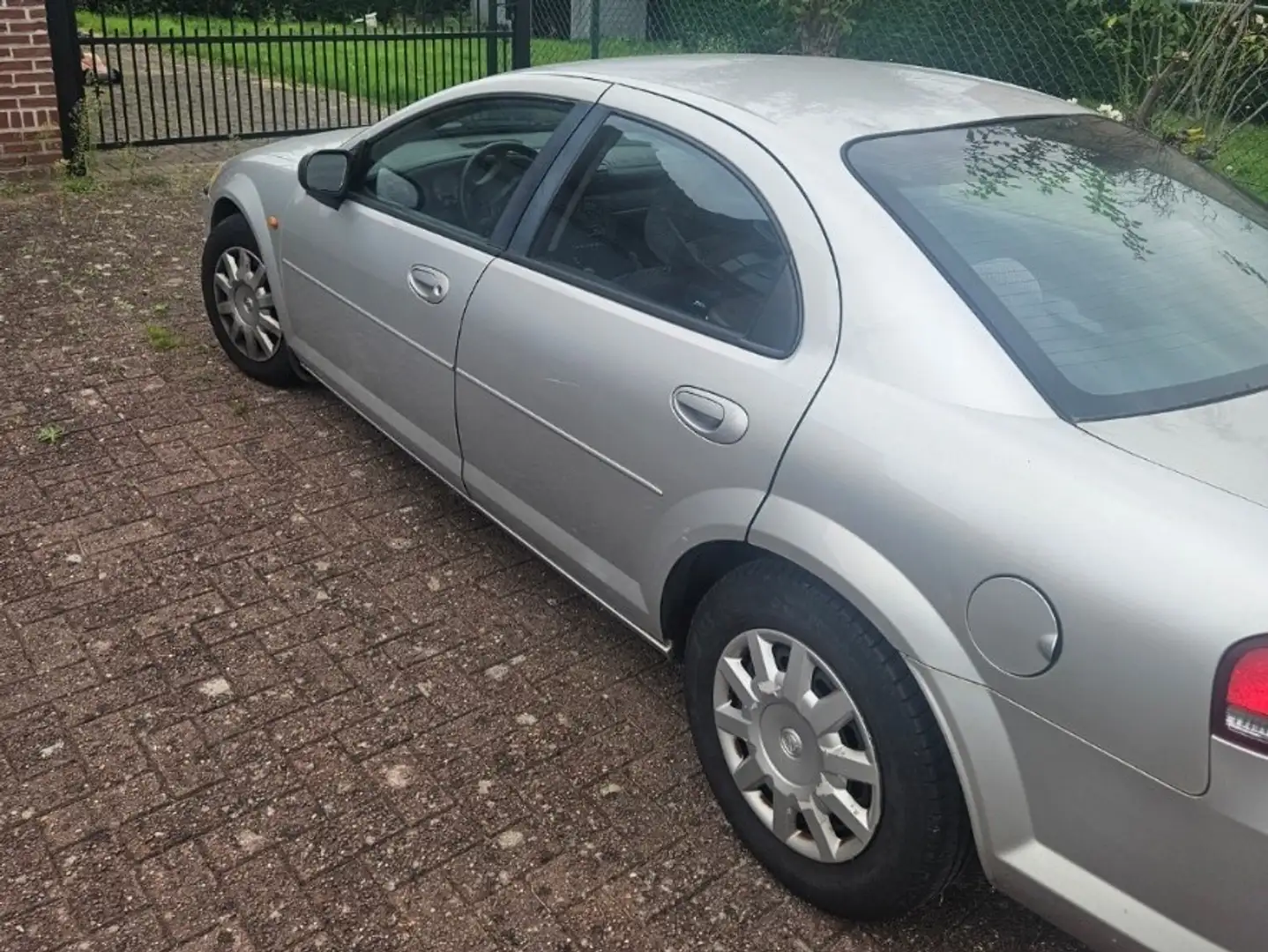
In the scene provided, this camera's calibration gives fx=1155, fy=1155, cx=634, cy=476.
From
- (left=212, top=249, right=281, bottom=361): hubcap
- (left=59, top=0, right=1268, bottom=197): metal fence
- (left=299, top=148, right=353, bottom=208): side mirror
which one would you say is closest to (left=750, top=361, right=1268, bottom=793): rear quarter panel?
(left=299, top=148, right=353, bottom=208): side mirror

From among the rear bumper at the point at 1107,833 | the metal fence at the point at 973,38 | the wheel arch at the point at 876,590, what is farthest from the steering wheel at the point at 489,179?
the metal fence at the point at 973,38

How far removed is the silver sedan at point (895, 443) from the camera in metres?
1.87

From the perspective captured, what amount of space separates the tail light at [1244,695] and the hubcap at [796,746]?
69cm

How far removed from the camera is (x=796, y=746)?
8.00 ft

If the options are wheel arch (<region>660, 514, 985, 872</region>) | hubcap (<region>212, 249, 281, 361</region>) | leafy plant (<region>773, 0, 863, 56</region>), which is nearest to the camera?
wheel arch (<region>660, 514, 985, 872</region>)

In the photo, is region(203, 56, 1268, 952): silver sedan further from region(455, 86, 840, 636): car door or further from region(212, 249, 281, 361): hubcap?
region(212, 249, 281, 361): hubcap

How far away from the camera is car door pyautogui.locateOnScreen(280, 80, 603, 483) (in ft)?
11.1

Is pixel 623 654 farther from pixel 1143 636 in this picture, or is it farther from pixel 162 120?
pixel 162 120

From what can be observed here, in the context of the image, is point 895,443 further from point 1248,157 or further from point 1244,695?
point 1248,157

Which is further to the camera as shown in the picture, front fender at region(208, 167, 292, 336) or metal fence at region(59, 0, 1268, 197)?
metal fence at region(59, 0, 1268, 197)

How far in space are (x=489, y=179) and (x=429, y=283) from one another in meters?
0.38

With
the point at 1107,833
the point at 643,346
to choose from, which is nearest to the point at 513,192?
the point at 643,346

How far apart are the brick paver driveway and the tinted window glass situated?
1128 millimetres

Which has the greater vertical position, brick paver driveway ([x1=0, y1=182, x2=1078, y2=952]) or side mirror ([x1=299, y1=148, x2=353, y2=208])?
side mirror ([x1=299, y1=148, x2=353, y2=208])
